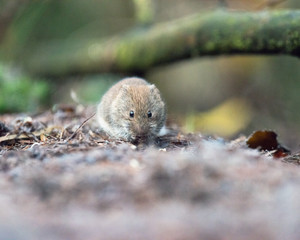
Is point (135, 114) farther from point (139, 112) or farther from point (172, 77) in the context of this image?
point (172, 77)

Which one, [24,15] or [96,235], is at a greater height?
[24,15]

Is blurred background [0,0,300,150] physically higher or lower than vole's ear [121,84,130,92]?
higher

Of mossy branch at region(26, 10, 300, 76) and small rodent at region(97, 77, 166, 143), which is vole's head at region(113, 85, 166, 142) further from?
mossy branch at region(26, 10, 300, 76)

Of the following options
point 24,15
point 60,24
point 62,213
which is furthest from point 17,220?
point 60,24

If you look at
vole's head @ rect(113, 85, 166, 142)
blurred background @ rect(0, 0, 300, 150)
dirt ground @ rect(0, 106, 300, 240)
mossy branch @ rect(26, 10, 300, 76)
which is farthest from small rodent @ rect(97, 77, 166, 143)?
mossy branch @ rect(26, 10, 300, 76)

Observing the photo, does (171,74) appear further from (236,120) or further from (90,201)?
(90,201)
